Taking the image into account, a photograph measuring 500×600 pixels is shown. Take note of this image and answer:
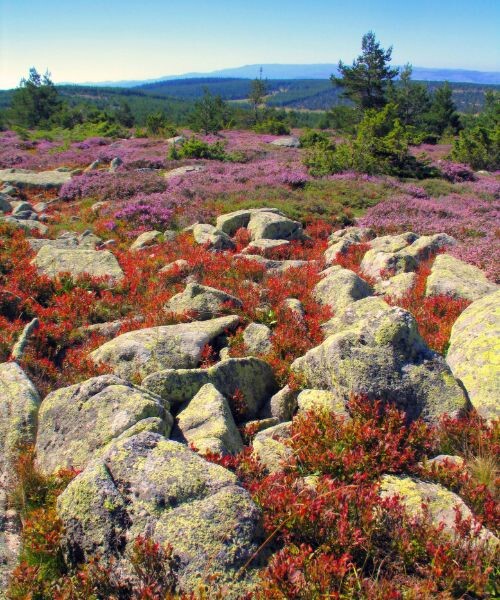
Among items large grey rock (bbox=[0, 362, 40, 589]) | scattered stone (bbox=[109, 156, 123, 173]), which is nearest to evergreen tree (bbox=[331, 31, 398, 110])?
scattered stone (bbox=[109, 156, 123, 173])

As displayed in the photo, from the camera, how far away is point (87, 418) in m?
5.51

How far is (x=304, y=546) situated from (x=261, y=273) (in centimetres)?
851

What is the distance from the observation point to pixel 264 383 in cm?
720

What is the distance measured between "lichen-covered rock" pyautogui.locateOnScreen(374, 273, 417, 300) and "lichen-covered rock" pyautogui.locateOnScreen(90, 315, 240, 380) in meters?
4.71

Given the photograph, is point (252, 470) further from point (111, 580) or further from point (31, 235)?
point (31, 235)

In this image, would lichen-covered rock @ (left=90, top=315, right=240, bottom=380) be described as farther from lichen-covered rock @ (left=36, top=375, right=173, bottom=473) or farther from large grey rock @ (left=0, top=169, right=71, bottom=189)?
large grey rock @ (left=0, top=169, right=71, bottom=189)

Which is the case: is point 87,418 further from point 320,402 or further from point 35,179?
point 35,179

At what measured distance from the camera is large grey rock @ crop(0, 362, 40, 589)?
4371 mm

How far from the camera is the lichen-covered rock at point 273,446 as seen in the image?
5250 mm

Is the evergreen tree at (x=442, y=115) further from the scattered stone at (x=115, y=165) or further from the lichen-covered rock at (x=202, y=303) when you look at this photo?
the lichen-covered rock at (x=202, y=303)

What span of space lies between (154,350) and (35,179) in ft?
71.7

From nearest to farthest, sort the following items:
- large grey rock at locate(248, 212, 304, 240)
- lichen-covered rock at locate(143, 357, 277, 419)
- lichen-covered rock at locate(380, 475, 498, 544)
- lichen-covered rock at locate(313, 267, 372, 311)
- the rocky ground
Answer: the rocky ground → lichen-covered rock at locate(380, 475, 498, 544) → lichen-covered rock at locate(143, 357, 277, 419) → lichen-covered rock at locate(313, 267, 372, 311) → large grey rock at locate(248, 212, 304, 240)

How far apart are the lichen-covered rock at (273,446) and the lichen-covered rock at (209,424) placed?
307mm

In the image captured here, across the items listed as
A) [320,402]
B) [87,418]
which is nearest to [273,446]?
[320,402]
